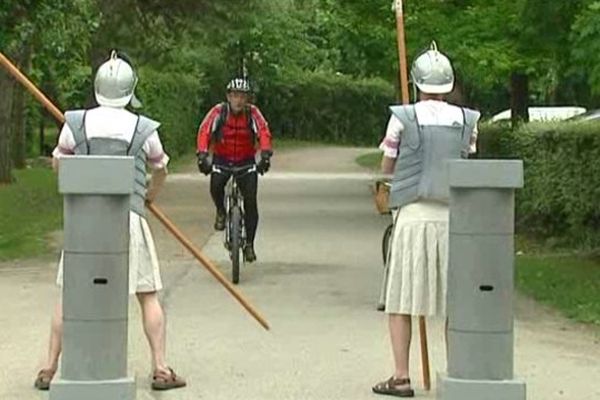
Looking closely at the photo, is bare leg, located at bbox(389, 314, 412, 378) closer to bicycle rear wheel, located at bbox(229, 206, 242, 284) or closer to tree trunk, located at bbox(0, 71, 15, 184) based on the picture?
bicycle rear wheel, located at bbox(229, 206, 242, 284)

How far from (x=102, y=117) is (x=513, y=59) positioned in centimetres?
1075

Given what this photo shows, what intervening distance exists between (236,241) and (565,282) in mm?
2894

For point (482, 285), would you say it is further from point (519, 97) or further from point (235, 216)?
point (519, 97)

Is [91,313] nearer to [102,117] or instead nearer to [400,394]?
[102,117]

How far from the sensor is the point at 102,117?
8.20 meters

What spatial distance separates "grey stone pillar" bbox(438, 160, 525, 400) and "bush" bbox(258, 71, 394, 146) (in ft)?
160

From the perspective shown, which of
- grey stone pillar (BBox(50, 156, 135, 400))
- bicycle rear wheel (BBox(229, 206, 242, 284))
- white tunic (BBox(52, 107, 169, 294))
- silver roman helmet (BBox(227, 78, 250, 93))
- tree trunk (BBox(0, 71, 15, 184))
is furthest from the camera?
tree trunk (BBox(0, 71, 15, 184))

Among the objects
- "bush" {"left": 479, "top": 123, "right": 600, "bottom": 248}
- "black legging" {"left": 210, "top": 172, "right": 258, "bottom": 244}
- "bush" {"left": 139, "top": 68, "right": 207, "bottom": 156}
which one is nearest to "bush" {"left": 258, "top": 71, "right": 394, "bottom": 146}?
"bush" {"left": 139, "top": 68, "right": 207, "bottom": 156}

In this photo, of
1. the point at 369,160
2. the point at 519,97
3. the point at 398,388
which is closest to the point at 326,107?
the point at 369,160

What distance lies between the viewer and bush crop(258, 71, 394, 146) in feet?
187

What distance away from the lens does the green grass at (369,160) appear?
136 feet

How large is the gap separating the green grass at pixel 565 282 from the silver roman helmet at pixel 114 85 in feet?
15.1

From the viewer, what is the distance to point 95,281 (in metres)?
7.43

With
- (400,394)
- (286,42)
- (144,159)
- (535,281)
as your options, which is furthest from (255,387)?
(286,42)
